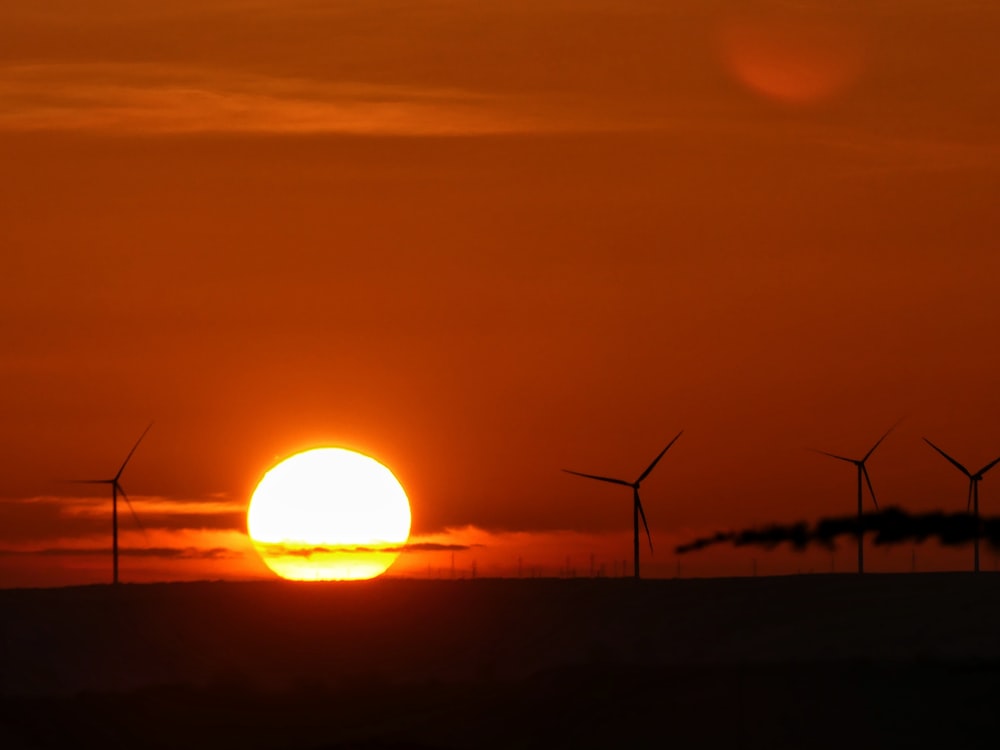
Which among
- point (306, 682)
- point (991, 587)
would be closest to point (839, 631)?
point (991, 587)

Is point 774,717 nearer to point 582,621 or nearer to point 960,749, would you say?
A: point 960,749

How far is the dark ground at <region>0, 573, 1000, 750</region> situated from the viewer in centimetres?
10706

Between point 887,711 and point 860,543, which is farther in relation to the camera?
point 860,543

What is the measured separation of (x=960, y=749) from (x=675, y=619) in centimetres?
3828

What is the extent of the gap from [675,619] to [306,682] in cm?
2355

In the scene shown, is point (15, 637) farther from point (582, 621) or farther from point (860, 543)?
point (860, 543)

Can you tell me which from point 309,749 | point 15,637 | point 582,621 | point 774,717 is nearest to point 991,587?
point 582,621

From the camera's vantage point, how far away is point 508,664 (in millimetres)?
130750

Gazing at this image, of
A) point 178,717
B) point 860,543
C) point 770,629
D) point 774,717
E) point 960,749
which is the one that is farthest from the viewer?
point 860,543

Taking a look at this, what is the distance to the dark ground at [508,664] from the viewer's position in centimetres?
10706

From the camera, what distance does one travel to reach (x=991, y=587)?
447ft

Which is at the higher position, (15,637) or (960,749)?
(15,637)

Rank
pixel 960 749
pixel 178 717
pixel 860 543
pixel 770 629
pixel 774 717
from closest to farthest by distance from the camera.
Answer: pixel 960 749 → pixel 774 717 → pixel 178 717 → pixel 770 629 → pixel 860 543

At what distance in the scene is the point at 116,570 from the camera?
165 meters
